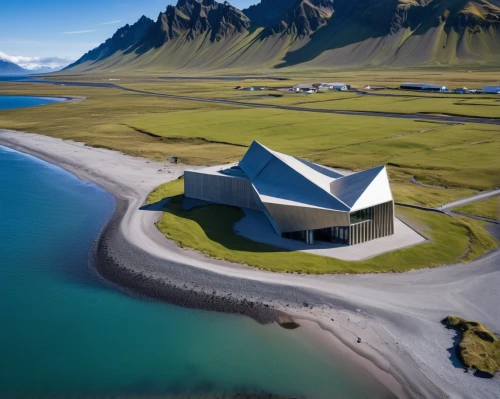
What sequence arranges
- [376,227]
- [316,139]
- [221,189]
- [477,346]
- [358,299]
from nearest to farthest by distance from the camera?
[477,346] → [358,299] → [376,227] → [221,189] → [316,139]

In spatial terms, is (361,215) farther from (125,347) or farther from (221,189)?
(125,347)

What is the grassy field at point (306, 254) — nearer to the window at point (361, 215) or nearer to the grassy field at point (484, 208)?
the grassy field at point (484, 208)

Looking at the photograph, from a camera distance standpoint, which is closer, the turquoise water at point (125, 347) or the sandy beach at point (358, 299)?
the turquoise water at point (125, 347)

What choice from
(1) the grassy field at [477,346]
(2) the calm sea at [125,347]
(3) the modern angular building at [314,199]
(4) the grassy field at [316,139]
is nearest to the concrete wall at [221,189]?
(3) the modern angular building at [314,199]

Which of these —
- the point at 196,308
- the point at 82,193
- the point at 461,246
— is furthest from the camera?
the point at 82,193

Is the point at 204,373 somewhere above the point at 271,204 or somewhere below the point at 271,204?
below

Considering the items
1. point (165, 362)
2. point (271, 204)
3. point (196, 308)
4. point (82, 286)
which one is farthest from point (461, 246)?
point (82, 286)

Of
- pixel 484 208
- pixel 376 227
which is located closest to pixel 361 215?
pixel 376 227

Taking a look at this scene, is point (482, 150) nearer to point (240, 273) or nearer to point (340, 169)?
point (340, 169)
